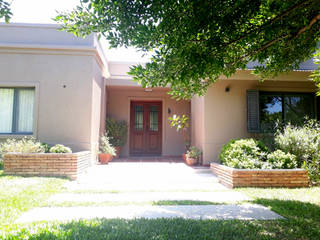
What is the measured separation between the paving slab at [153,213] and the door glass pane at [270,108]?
5057 mm

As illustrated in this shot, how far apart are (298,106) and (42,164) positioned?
920cm

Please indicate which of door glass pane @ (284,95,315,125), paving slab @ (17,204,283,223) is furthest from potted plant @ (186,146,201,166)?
paving slab @ (17,204,283,223)

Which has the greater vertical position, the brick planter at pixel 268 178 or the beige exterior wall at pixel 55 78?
the beige exterior wall at pixel 55 78

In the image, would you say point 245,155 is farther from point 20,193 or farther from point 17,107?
point 17,107

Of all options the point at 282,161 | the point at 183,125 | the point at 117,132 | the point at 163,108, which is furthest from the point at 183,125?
the point at 282,161

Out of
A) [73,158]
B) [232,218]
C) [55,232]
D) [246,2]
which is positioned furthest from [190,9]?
[73,158]

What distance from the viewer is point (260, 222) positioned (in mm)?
3334

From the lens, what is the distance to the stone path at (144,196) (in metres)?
3.62

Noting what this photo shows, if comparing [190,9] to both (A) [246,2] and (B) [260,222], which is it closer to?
(A) [246,2]

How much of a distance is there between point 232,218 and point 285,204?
4.63ft

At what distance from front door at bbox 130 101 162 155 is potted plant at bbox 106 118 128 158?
0.69m

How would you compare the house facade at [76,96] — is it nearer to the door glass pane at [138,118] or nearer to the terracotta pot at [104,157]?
the terracotta pot at [104,157]

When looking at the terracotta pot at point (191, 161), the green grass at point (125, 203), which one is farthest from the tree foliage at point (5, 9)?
the terracotta pot at point (191, 161)

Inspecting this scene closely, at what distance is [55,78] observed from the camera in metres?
7.66
